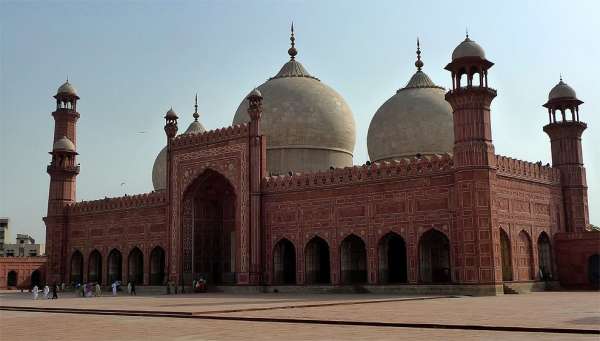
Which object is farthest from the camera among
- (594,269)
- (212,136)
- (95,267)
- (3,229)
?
(3,229)

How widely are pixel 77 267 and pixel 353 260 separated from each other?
1436 cm

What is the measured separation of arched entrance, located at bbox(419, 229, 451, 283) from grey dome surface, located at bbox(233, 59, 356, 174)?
7.00 m

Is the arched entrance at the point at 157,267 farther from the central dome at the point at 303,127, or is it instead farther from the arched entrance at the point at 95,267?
the central dome at the point at 303,127

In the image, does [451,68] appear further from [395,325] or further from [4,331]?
[4,331]

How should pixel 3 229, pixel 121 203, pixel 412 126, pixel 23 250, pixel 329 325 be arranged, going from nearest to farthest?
1. pixel 329 325
2. pixel 412 126
3. pixel 121 203
4. pixel 23 250
5. pixel 3 229

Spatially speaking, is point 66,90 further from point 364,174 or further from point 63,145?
point 364,174

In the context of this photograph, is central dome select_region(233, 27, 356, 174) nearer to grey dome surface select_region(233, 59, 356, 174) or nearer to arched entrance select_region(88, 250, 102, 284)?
grey dome surface select_region(233, 59, 356, 174)

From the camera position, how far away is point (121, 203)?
2722cm

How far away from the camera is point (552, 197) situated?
68.6 ft

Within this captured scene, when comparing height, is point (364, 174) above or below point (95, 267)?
above

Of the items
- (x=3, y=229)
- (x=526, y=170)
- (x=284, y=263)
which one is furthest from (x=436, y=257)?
(x=3, y=229)

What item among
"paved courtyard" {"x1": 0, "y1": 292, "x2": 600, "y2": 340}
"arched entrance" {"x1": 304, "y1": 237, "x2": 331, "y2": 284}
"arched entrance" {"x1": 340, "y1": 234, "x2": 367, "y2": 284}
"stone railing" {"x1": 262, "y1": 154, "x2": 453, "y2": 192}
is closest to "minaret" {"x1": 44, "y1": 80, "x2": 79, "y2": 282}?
"stone railing" {"x1": 262, "y1": 154, "x2": 453, "y2": 192}

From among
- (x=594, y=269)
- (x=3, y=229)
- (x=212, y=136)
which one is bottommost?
(x=594, y=269)

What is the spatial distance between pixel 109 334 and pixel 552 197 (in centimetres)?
1631
